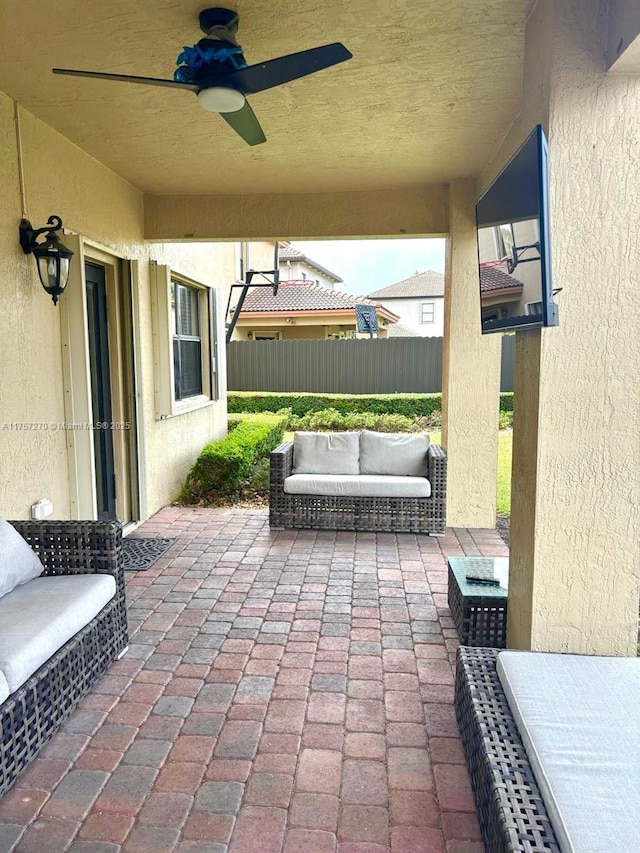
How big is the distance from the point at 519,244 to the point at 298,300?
12980 millimetres

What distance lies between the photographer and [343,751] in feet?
6.98

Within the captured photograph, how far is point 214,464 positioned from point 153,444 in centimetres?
82

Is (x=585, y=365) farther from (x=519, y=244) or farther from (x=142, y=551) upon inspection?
(x=142, y=551)

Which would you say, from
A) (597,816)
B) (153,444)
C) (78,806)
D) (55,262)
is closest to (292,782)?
(78,806)

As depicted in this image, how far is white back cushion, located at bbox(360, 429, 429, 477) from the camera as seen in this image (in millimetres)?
5102

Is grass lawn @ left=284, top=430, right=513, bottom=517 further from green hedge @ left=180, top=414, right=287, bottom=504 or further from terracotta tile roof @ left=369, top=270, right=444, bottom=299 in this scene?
terracotta tile roof @ left=369, top=270, right=444, bottom=299

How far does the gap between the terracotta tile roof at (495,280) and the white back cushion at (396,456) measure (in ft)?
7.89

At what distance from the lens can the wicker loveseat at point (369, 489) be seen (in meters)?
4.82

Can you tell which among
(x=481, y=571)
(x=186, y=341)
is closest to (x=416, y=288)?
(x=186, y=341)

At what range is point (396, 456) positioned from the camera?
514 cm

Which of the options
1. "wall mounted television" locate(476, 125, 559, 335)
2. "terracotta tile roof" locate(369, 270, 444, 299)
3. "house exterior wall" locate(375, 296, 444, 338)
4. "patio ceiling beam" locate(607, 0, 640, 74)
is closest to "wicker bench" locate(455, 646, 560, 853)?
"wall mounted television" locate(476, 125, 559, 335)

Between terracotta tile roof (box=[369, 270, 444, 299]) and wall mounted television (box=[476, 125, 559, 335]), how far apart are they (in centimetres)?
2432

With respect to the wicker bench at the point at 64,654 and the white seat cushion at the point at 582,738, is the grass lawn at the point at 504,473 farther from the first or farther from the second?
the wicker bench at the point at 64,654

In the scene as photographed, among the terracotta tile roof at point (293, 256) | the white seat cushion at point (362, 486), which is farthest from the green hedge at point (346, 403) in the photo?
the terracotta tile roof at point (293, 256)
